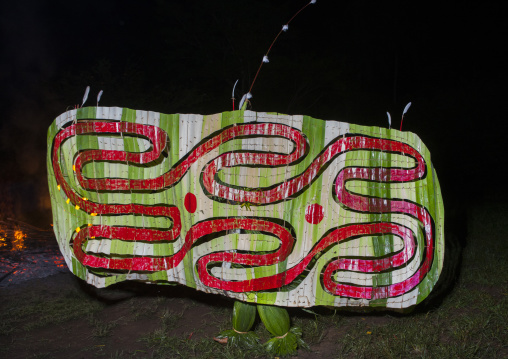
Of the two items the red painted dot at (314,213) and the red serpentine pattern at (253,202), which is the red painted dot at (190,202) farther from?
the red painted dot at (314,213)

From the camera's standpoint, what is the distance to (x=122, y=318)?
14.3 feet

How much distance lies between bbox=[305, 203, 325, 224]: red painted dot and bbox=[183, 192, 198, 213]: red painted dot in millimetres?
846

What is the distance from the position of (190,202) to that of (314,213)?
0.94 meters

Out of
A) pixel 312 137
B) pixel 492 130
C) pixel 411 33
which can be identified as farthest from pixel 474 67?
pixel 312 137

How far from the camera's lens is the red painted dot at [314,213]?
3.07 m

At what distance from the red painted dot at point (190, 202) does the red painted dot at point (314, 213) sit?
0.85 metres

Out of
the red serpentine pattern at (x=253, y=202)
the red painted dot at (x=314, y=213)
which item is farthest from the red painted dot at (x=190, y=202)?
the red painted dot at (x=314, y=213)

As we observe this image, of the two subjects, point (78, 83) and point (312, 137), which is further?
point (78, 83)

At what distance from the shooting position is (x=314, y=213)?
10.1 ft

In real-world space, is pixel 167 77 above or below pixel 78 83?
above

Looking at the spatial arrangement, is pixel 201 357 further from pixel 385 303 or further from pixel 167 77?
pixel 167 77

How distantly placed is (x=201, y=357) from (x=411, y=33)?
14917mm

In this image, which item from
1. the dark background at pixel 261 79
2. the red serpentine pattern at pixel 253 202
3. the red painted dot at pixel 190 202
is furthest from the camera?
the dark background at pixel 261 79

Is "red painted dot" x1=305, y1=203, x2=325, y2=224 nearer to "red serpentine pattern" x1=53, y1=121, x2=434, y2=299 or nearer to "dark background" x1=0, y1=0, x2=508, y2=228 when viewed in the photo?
"red serpentine pattern" x1=53, y1=121, x2=434, y2=299
